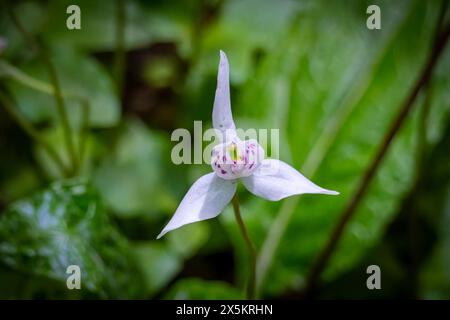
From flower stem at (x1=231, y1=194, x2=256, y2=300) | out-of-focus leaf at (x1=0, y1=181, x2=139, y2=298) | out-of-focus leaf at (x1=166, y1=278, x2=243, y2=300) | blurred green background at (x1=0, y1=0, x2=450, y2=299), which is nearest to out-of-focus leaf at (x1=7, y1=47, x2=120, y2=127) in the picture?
blurred green background at (x1=0, y1=0, x2=450, y2=299)

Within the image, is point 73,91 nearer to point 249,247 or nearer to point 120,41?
point 120,41

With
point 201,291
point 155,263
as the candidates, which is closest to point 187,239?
point 155,263

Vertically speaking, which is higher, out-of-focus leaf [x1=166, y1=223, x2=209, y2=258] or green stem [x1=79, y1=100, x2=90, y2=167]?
green stem [x1=79, y1=100, x2=90, y2=167]

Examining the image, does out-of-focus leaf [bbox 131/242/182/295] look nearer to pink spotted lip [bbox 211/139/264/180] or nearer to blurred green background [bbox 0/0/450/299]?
blurred green background [bbox 0/0/450/299]

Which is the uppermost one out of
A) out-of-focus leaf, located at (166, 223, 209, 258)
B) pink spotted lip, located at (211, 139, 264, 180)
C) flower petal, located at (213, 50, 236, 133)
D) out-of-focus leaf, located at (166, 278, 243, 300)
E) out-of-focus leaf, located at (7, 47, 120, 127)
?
out-of-focus leaf, located at (7, 47, 120, 127)

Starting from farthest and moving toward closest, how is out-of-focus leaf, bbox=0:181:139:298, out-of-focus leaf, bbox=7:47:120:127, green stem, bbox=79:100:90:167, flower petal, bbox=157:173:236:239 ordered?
out-of-focus leaf, bbox=7:47:120:127 < green stem, bbox=79:100:90:167 < out-of-focus leaf, bbox=0:181:139:298 < flower petal, bbox=157:173:236:239

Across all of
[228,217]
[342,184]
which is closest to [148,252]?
[228,217]

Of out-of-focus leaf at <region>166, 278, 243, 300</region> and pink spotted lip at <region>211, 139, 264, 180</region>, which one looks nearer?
pink spotted lip at <region>211, 139, 264, 180</region>
